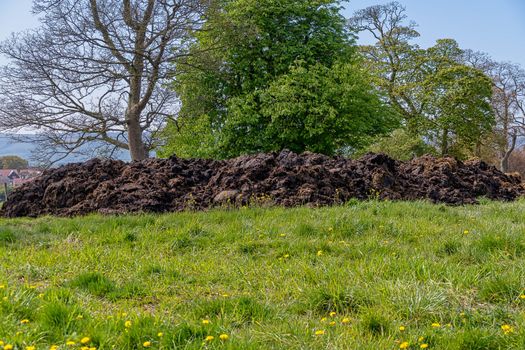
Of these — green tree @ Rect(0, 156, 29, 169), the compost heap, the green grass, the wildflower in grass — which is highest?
green tree @ Rect(0, 156, 29, 169)

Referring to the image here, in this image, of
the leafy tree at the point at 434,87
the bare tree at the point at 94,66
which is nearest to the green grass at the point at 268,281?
the bare tree at the point at 94,66

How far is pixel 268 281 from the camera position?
12.0ft

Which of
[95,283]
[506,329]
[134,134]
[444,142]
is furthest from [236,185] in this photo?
[444,142]

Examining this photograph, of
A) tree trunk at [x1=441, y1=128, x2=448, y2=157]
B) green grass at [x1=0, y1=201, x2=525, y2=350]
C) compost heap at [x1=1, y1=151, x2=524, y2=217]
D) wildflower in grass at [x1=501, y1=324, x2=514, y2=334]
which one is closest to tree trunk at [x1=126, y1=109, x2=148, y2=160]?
compost heap at [x1=1, y1=151, x2=524, y2=217]

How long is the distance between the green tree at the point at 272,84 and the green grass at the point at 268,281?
8374 millimetres

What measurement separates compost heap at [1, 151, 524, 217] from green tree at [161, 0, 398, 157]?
5298 millimetres

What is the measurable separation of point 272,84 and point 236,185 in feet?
25.0

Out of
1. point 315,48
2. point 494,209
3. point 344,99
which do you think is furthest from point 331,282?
point 315,48

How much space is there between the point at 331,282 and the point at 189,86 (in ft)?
41.7

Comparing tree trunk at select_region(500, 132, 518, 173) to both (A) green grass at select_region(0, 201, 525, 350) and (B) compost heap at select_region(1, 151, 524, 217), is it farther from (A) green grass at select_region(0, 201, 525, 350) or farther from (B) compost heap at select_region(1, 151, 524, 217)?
(A) green grass at select_region(0, 201, 525, 350)

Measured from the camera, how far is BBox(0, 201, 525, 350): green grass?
2645 mm

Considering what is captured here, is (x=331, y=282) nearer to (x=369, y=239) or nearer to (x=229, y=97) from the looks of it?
(x=369, y=239)

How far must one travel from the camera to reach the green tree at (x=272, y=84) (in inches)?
544

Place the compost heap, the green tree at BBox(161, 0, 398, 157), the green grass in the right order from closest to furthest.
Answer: the green grass → the compost heap → the green tree at BBox(161, 0, 398, 157)
